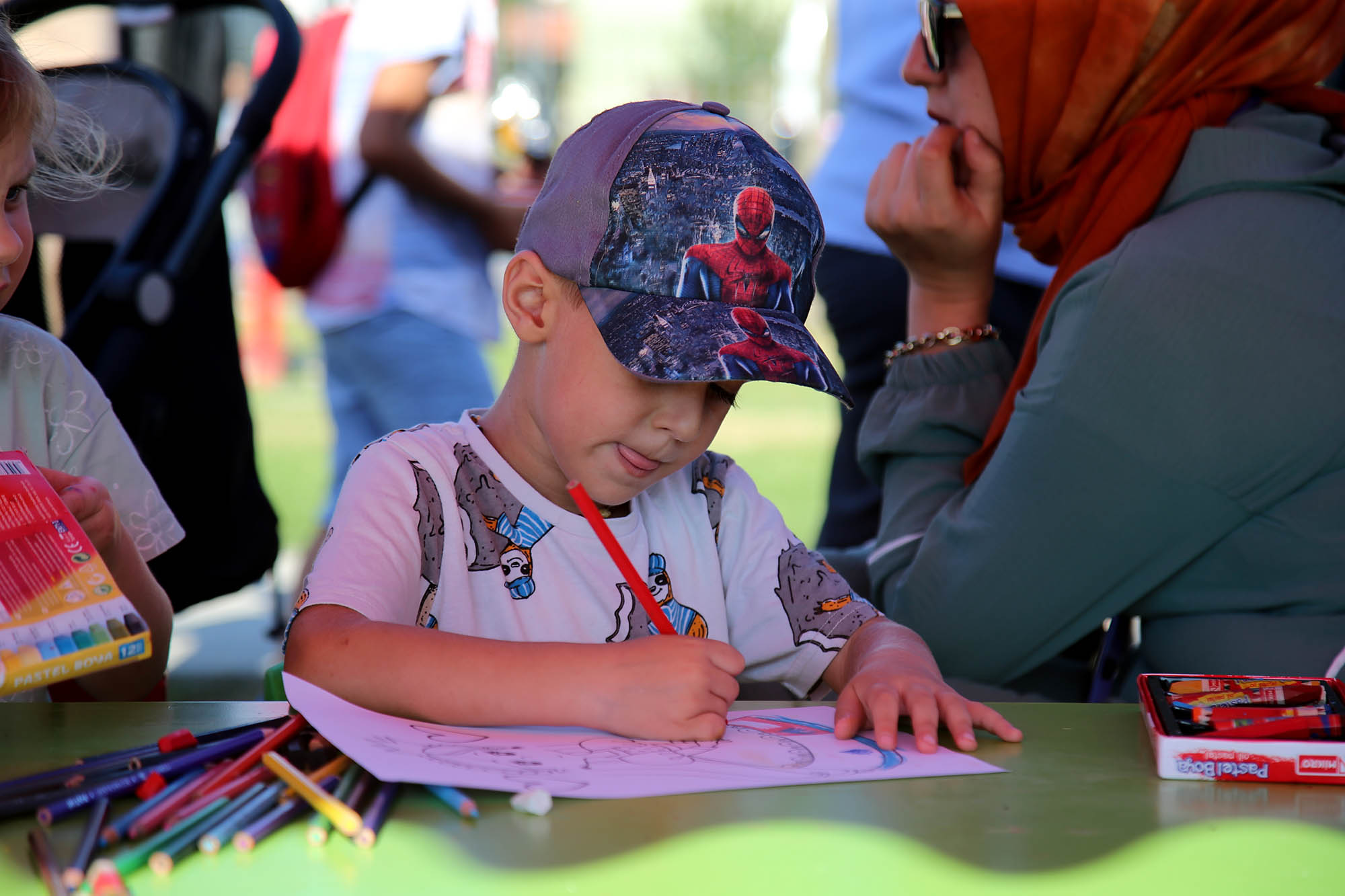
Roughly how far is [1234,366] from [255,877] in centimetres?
102

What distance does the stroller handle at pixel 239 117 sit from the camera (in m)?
2.01

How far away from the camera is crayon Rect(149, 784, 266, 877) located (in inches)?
25.1

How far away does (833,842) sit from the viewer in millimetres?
712

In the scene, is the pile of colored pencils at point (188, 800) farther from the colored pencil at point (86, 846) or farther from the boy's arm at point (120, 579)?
the boy's arm at point (120, 579)

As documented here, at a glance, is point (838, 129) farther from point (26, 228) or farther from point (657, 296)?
point (26, 228)

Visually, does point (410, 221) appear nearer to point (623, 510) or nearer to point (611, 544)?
point (623, 510)

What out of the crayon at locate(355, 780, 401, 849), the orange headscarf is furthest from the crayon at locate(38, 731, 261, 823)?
the orange headscarf

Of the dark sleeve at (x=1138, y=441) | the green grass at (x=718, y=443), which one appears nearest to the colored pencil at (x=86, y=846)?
the dark sleeve at (x=1138, y=441)

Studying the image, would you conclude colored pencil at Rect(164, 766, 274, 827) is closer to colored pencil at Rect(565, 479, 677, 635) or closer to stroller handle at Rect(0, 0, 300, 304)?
colored pencil at Rect(565, 479, 677, 635)

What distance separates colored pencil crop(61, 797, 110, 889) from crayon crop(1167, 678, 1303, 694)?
2.46 feet

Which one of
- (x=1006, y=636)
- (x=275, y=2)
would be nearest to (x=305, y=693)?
(x=1006, y=636)

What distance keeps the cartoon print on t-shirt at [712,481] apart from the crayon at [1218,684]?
0.49 meters

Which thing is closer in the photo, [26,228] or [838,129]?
[26,228]

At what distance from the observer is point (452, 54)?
8.34ft
